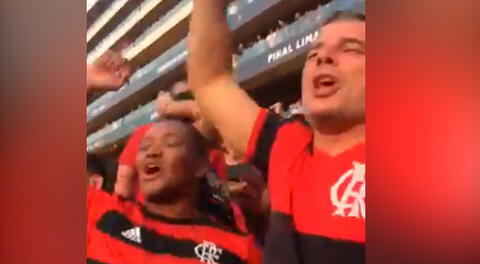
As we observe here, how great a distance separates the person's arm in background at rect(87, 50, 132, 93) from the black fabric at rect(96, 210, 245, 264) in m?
0.27

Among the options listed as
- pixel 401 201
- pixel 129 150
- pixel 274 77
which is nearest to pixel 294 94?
pixel 274 77

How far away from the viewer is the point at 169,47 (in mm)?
1514

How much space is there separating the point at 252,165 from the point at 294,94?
0.16 m

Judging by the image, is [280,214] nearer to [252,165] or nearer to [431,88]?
[252,165]

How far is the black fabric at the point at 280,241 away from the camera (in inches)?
52.9

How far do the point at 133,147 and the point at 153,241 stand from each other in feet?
0.65

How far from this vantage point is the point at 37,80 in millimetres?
1744

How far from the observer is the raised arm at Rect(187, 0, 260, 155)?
140 centimetres

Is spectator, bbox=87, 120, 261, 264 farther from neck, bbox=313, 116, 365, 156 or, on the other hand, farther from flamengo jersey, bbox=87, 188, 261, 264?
neck, bbox=313, 116, 365, 156

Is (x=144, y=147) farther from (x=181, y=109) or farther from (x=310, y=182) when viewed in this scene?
(x=310, y=182)

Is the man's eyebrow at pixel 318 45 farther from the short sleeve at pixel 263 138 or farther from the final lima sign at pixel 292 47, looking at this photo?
the short sleeve at pixel 263 138

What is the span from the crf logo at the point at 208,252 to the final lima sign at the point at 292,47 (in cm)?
38

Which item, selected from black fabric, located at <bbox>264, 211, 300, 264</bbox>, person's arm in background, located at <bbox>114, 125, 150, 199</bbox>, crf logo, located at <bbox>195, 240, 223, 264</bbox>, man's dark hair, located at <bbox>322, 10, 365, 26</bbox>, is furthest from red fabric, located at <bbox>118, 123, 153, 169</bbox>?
man's dark hair, located at <bbox>322, 10, 365, 26</bbox>

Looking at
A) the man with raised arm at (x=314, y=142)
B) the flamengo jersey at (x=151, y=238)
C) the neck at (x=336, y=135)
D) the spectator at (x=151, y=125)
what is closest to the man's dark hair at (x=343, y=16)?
the man with raised arm at (x=314, y=142)
